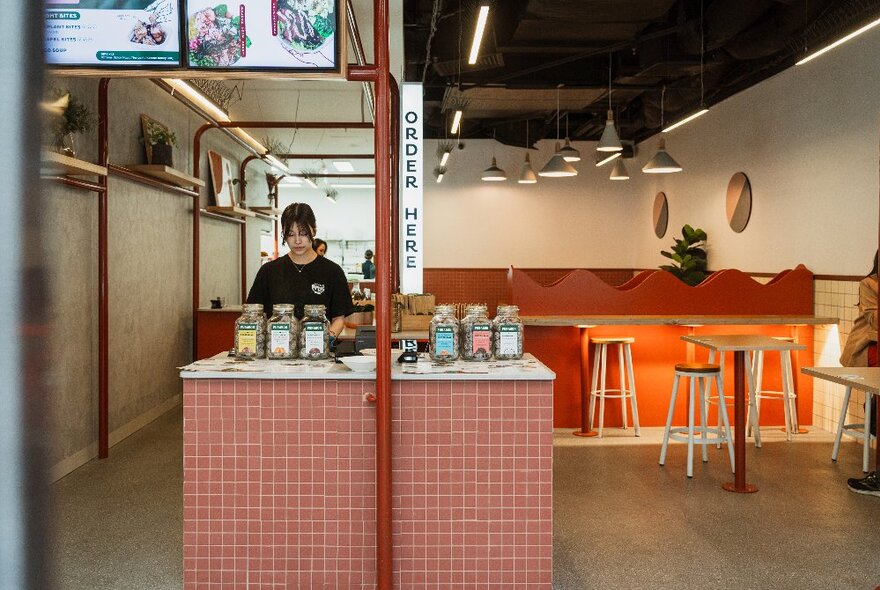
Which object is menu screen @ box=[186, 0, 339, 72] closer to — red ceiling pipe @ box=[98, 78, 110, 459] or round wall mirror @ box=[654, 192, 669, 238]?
red ceiling pipe @ box=[98, 78, 110, 459]

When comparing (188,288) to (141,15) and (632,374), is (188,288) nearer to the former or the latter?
(632,374)

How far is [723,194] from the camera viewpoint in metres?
9.87

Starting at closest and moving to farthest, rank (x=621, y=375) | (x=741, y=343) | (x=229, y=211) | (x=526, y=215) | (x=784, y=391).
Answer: (x=741, y=343) → (x=784, y=391) → (x=621, y=375) → (x=229, y=211) → (x=526, y=215)

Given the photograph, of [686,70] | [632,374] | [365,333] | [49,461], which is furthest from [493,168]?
[49,461]

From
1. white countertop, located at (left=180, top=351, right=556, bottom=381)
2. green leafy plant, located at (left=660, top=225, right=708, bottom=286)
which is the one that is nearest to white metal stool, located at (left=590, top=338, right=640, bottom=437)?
green leafy plant, located at (left=660, top=225, right=708, bottom=286)

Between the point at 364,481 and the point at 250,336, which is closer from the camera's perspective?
the point at 364,481

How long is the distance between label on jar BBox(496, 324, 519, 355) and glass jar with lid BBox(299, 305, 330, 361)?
2.65 ft

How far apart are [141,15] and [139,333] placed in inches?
186

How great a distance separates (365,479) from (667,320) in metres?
4.27

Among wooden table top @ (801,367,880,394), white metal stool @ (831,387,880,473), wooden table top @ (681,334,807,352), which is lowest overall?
white metal stool @ (831,387,880,473)

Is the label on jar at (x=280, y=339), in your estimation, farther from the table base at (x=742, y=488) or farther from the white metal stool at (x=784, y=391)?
the white metal stool at (x=784, y=391)

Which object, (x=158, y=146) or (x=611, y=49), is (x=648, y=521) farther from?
(x=611, y=49)

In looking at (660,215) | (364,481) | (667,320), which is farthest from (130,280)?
(660,215)

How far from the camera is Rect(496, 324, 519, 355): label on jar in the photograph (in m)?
3.66
